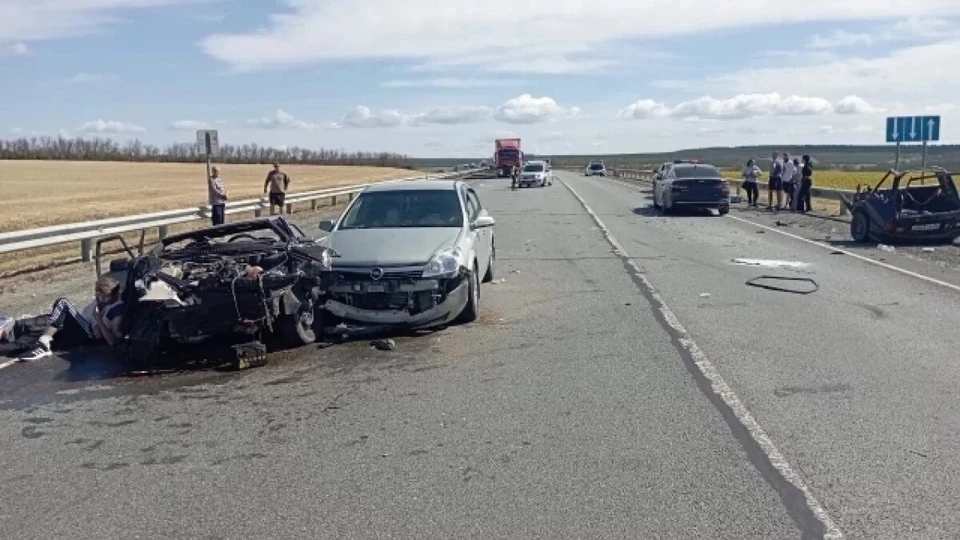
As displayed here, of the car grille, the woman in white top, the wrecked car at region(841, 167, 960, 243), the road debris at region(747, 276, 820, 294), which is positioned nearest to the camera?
the car grille

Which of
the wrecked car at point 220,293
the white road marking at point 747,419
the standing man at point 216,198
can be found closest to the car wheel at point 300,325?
the wrecked car at point 220,293

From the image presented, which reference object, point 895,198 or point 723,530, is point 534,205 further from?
point 723,530

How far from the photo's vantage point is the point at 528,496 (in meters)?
5.35

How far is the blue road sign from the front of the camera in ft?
93.0

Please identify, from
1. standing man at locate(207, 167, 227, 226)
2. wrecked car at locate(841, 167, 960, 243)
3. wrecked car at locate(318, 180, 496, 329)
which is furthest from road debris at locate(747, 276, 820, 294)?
standing man at locate(207, 167, 227, 226)

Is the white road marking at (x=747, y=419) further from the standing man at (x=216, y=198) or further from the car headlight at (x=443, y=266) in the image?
the standing man at (x=216, y=198)

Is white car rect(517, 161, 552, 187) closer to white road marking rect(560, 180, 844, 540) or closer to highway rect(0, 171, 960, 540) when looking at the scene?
white road marking rect(560, 180, 844, 540)

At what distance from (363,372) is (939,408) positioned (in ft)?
14.6

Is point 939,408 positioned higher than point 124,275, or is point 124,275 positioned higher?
point 124,275

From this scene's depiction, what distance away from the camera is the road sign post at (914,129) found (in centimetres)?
2834

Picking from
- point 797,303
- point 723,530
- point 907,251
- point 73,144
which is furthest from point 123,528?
point 73,144

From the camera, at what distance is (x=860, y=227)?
20234mm

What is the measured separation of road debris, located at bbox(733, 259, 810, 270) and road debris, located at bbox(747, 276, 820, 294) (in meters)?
1.47

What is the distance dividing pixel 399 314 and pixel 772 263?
28.3ft
